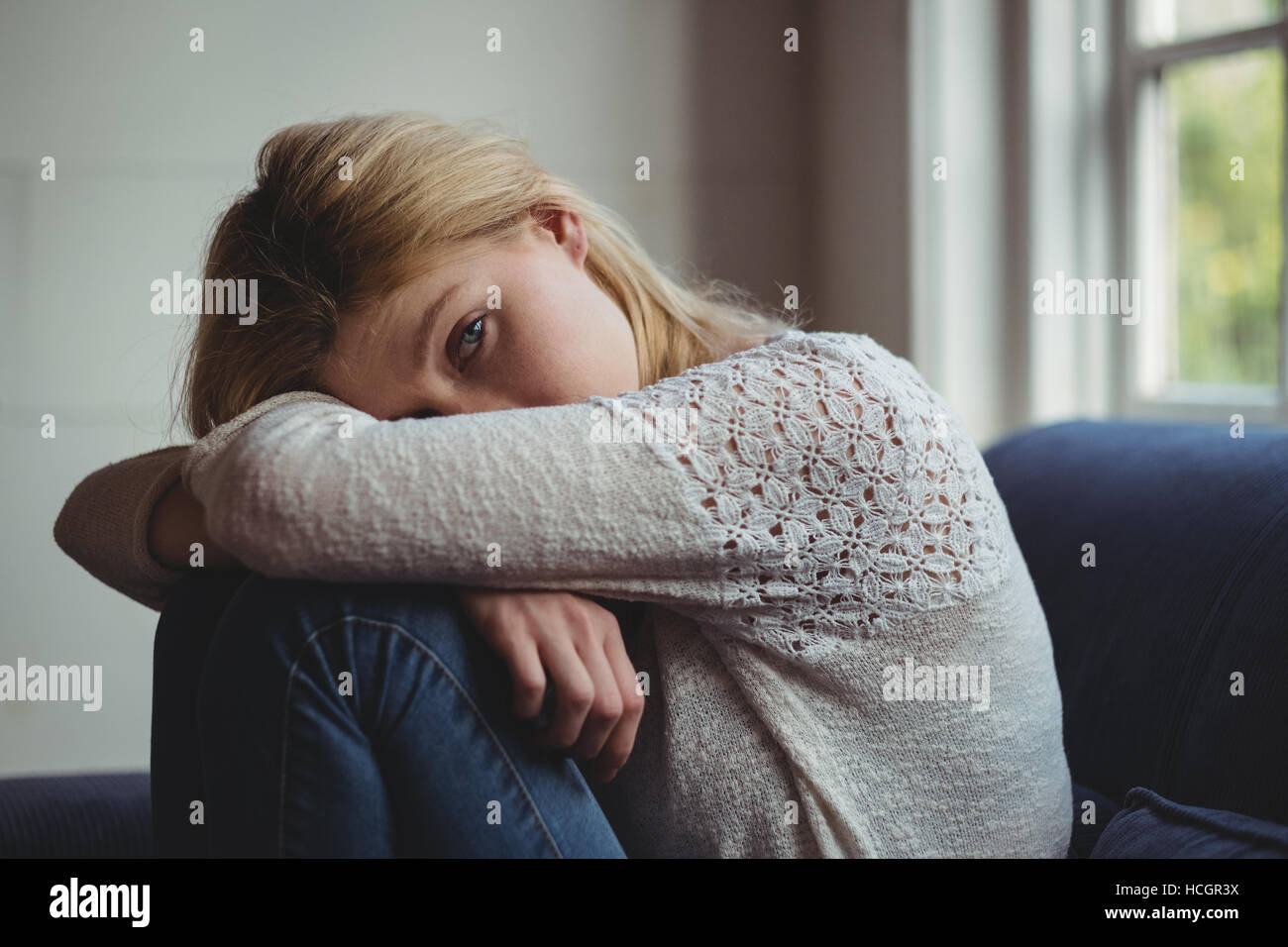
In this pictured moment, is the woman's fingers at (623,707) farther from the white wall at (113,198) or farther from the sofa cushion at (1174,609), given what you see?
the white wall at (113,198)

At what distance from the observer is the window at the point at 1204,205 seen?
1719mm

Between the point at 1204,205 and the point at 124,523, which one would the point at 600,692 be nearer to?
the point at 124,523

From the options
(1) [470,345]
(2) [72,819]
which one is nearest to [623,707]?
(1) [470,345]

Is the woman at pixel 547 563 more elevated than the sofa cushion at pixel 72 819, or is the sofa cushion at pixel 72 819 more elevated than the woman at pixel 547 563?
the woman at pixel 547 563

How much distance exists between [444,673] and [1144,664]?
61 cm

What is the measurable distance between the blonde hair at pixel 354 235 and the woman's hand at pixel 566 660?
11.5 inches

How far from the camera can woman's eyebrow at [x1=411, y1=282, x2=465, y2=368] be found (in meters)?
0.85

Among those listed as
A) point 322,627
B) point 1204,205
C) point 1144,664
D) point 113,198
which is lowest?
point 1144,664

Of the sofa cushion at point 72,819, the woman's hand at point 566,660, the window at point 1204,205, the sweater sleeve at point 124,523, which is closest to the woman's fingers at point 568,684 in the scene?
the woman's hand at point 566,660

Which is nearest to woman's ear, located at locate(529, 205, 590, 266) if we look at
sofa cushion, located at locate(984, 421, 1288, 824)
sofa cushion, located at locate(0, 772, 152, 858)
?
sofa cushion, located at locate(984, 421, 1288, 824)

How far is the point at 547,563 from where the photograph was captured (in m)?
0.68

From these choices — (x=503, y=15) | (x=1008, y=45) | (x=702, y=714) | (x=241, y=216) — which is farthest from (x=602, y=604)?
(x=503, y=15)

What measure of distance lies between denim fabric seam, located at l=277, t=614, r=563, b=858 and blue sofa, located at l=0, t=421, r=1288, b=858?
0.18 meters
